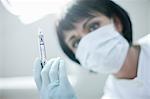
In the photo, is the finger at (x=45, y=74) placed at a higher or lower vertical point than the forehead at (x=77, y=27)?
lower

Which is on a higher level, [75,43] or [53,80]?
[75,43]

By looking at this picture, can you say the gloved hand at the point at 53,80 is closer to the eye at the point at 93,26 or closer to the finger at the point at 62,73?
the finger at the point at 62,73

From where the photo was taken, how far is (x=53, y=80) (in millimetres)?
1092

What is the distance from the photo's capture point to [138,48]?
1.12m

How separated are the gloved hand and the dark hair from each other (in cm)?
7

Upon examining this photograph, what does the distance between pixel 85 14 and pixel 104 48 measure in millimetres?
152

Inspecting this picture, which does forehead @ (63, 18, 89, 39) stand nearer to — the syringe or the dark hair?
the dark hair

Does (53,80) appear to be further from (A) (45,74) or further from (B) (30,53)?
(B) (30,53)

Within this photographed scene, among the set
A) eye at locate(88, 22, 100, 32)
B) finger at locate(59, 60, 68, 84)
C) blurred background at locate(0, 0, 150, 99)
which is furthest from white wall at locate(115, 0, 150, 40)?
finger at locate(59, 60, 68, 84)

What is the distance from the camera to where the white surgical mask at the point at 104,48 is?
3.52ft

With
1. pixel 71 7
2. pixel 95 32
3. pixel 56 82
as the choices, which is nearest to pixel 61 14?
pixel 71 7

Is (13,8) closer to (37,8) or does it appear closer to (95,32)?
(37,8)

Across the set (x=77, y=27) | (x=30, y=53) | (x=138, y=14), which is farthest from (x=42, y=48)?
(x=138, y=14)

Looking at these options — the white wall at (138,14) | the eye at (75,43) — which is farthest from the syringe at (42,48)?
the white wall at (138,14)
